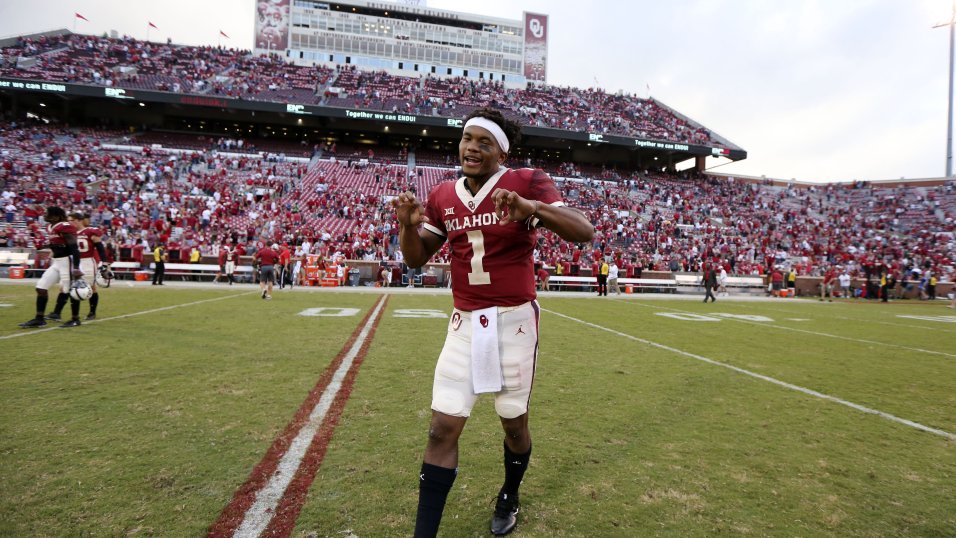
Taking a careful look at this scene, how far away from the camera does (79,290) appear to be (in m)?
7.92

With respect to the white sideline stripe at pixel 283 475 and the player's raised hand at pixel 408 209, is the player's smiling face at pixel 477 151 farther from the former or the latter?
the white sideline stripe at pixel 283 475

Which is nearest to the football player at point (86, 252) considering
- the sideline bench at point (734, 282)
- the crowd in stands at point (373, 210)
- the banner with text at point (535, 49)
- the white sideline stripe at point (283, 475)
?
the white sideline stripe at point (283, 475)

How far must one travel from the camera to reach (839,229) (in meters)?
35.5

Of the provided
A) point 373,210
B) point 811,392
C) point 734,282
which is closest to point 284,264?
point 373,210

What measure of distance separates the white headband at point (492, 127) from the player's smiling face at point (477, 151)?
0.02 metres

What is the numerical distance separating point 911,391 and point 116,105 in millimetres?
50035

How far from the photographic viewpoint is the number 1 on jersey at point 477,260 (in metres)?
2.45

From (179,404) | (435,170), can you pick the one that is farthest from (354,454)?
(435,170)

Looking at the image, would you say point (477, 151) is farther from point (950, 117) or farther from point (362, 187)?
point (950, 117)

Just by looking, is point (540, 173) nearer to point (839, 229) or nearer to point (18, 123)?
point (839, 229)

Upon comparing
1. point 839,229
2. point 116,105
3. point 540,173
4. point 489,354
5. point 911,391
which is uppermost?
point 116,105

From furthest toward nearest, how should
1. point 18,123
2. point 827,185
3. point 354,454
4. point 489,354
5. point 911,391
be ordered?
1. point 827,185
2. point 18,123
3. point 911,391
4. point 354,454
5. point 489,354

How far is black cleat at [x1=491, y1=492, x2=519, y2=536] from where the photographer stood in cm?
238

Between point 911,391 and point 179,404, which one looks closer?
point 179,404
